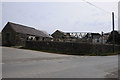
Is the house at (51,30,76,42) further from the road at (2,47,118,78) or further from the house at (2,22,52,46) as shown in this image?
the road at (2,47,118,78)

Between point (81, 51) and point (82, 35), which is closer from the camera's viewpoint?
point (81, 51)

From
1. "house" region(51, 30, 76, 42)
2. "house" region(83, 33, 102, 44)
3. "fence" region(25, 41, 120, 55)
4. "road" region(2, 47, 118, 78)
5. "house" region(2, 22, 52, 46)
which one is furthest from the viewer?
"house" region(83, 33, 102, 44)

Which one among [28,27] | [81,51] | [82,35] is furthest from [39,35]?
[81,51]

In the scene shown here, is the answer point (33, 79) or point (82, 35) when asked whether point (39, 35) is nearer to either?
point (82, 35)

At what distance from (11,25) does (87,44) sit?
70.9ft

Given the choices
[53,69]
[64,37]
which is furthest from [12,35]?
[53,69]

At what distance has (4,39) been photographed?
64.0m

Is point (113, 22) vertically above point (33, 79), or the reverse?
point (113, 22)

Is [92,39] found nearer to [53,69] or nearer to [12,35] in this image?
[12,35]

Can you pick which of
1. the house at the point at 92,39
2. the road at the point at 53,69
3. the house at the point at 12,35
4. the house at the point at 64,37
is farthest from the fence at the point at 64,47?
the road at the point at 53,69

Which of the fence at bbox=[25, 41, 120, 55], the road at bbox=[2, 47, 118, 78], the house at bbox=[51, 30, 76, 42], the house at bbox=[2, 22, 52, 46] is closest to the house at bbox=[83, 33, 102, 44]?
the house at bbox=[51, 30, 76, 42]

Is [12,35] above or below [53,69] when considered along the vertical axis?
above

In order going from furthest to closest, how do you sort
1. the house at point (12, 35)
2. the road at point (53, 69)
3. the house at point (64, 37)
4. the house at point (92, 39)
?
the house at point (92, 39)
the house at point (64, 37)
the house at point (12, 35)
the road at point (53, 69)

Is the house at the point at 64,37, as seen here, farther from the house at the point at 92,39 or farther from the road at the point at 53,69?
the road at the point at 53,69
